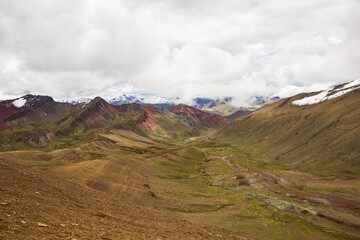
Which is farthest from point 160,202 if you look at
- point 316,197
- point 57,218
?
point 57,218

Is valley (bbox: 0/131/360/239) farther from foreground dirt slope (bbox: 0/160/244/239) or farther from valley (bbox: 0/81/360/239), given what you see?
foreground dirt slope (bbox: 0/160/244/239)

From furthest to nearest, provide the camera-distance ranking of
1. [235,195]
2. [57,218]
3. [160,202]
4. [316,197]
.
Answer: [316,197] → [235,195] → [160,202] → [57,218]

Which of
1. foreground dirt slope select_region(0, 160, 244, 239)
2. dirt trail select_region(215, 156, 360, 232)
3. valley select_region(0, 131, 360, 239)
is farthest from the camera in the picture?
dirt trail select_region(215, 156, 360, 232)

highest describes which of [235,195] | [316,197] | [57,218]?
[57,218]

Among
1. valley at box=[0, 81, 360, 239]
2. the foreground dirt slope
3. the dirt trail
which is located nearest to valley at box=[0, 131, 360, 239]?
the dirt trail

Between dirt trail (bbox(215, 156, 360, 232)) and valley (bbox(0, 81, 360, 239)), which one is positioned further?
dirt trail (bbox(215, 156, 360, 232))

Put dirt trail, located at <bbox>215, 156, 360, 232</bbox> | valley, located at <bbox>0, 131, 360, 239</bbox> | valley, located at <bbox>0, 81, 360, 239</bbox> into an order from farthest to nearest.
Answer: dirt trail, located at <bbox>215, 156, 360, 232</bbox>
valley, located at <bbox>0, 131, 360, 239</bbox>
valley, located at <bbox>0, 81, 360, 239</bbox>

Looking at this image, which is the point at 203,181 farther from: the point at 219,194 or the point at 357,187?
the point at 357,187

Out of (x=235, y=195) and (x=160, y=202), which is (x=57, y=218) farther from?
(x=235, y=195)

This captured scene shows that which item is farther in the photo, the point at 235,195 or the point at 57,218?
the point at 235,195

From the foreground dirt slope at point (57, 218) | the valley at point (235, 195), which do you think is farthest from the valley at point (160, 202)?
the valley at point (235, 195)

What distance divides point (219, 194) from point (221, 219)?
41.9m

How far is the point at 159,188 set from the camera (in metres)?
134

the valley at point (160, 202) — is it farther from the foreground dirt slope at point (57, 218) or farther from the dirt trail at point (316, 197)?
the dirt trail at point (316, 197)
